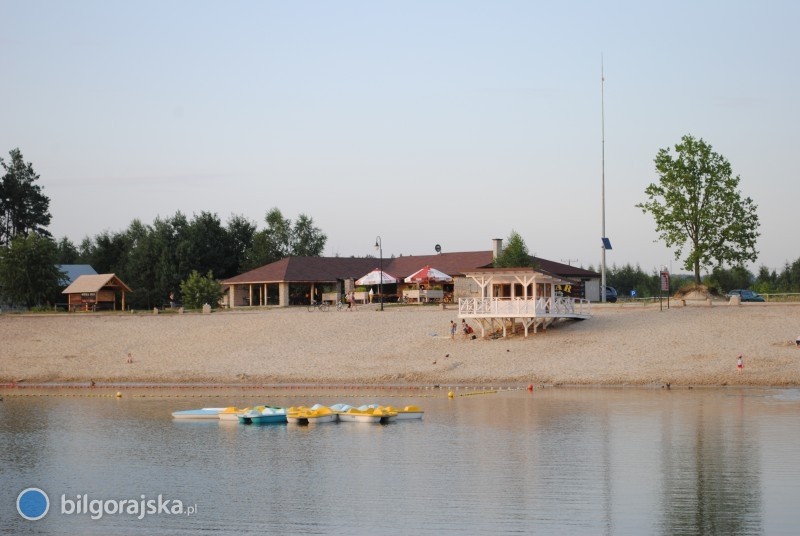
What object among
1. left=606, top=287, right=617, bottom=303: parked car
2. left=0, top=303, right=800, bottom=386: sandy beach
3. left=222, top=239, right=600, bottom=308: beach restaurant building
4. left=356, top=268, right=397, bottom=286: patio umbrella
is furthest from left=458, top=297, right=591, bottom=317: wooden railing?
left=606, top=287, right=617, bottom=303: parked car

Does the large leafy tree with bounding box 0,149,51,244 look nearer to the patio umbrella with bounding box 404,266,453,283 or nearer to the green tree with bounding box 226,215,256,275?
the green tree with bounding box 226,215,256,275

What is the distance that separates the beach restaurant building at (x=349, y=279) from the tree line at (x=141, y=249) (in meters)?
3.99

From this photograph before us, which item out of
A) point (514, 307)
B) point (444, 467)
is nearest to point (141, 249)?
point (514, 307)

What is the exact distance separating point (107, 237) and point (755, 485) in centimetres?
9288


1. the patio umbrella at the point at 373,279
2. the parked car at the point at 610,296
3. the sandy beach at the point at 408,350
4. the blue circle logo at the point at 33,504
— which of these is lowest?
the blue circle logo at the point at 33,504

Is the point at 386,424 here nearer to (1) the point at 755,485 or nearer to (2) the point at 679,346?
(1) the point at 755,485

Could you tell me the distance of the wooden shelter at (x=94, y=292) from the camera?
74.0 metres

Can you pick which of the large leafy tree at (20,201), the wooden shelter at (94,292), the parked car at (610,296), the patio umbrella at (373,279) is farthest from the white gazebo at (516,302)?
the large leafy tree at (20,201)

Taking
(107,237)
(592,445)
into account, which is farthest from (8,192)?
(592,445)

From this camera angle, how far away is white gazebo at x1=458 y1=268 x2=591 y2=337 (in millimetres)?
50906

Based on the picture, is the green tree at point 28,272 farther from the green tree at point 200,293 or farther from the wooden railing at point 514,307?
the wooden railing at point 514,307

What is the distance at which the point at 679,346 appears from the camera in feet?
155

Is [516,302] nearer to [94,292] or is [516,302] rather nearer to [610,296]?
[610,296]

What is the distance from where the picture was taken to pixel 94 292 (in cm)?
7394
